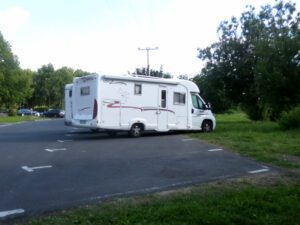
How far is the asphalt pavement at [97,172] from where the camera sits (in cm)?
681

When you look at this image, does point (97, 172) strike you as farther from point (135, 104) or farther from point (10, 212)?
point (135, 104)

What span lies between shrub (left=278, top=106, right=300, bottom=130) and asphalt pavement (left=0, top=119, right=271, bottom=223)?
8.25 metres

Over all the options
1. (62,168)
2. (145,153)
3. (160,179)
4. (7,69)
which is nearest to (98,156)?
(145,153)

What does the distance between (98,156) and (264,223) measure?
720cm

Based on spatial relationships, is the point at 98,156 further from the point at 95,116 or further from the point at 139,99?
the point at 139,99

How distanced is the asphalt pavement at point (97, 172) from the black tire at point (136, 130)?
4081 mm

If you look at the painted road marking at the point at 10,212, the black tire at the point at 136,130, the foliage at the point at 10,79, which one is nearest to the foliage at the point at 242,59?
the black tire at the point at 136,130

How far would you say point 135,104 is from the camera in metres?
18.1

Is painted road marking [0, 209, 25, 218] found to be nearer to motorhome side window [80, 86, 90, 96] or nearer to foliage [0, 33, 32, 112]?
motorhome side window [80, 86, 90, 96]

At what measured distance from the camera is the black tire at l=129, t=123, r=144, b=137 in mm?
18359

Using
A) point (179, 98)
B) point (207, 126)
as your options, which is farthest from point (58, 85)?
point (179, 98)

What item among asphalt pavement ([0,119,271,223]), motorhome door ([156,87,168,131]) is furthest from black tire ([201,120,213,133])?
asphalt pavement ([0,119,271,223])

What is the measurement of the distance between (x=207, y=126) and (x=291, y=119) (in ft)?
13.4

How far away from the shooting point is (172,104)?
19.4 metres
